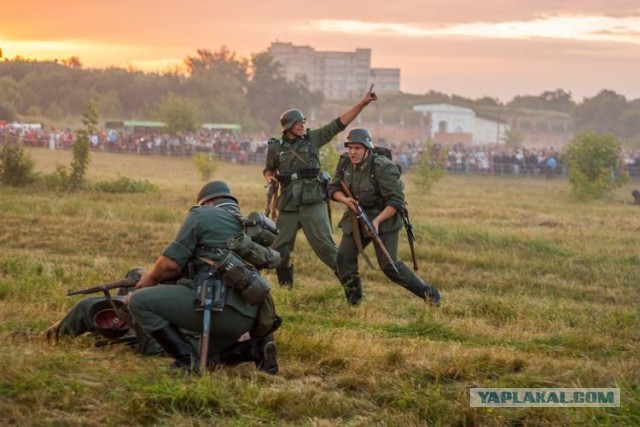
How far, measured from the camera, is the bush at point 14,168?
70.3ft

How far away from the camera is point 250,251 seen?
6836mm

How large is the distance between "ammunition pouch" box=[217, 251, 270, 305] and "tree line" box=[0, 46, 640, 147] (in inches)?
1499

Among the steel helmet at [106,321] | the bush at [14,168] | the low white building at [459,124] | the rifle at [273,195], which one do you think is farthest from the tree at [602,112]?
the steel helmet at [106,321]

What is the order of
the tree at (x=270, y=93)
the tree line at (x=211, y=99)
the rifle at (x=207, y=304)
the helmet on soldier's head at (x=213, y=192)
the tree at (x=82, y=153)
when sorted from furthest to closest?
1. the tree at (x=270, y=93)
2. the tree line at (x=211, y=99)
3. the tree at (x=82, y=153)
4. the helmet on soldier's head at (x=213, y=192)
5. the rifle at (x=207, y=304)

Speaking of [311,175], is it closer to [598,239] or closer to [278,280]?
[278,280]

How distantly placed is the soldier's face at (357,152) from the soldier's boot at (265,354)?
10.4 ft

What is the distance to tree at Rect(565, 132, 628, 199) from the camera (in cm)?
3206

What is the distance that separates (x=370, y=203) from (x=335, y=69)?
169868mm

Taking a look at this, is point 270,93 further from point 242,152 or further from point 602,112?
point 242,152

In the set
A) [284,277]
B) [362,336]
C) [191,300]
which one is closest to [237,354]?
[191,300]

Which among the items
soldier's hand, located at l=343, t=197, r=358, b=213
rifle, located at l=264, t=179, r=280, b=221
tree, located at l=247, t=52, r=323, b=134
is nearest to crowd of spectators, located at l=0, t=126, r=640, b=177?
rifle, located at l=264, t=179, r=280, b=221

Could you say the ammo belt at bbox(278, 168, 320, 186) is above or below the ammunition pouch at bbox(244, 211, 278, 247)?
above

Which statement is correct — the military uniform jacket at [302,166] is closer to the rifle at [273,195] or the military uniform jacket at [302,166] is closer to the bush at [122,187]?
the rifle at [273,195]

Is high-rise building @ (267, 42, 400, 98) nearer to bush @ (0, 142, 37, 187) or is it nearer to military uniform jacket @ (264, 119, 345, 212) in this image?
bush @ (0, 142, 37, 187)
